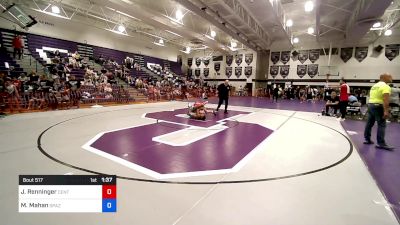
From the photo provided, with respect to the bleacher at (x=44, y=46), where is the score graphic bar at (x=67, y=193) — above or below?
below

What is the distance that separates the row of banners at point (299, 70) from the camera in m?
23.8

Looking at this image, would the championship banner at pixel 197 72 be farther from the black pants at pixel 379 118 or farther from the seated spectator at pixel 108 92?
the black pants at pixel 379 118

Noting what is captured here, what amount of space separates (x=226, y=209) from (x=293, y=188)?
1.13 metres

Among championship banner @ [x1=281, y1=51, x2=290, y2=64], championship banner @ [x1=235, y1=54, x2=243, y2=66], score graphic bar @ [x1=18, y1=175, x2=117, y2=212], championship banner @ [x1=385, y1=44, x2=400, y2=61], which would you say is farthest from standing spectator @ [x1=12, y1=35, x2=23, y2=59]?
championship banner @ [x1=385, y1=44, x2=400, y2=61]

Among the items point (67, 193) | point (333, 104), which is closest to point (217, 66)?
point (333, 104)

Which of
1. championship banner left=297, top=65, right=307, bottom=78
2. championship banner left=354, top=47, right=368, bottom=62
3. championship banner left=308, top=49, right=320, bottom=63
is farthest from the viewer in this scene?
championship banner left=297, top=65, right=307, bottom=78

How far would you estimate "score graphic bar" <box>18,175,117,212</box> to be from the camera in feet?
6.20

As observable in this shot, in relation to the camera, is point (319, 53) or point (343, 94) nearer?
point (343, 94)

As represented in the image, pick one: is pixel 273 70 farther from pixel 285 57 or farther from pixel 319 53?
pixel 319 53

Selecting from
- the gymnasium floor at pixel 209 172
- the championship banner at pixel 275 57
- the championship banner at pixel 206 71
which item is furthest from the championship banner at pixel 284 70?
the gymnasium floor at pixel 209 172

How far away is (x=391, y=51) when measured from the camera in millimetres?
19750

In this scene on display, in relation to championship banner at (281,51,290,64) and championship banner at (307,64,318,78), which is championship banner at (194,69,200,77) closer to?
championship banner at (281,51,290,64)

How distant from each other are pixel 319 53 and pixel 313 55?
1.94ft

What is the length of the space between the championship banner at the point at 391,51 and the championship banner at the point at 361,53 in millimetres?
1545
